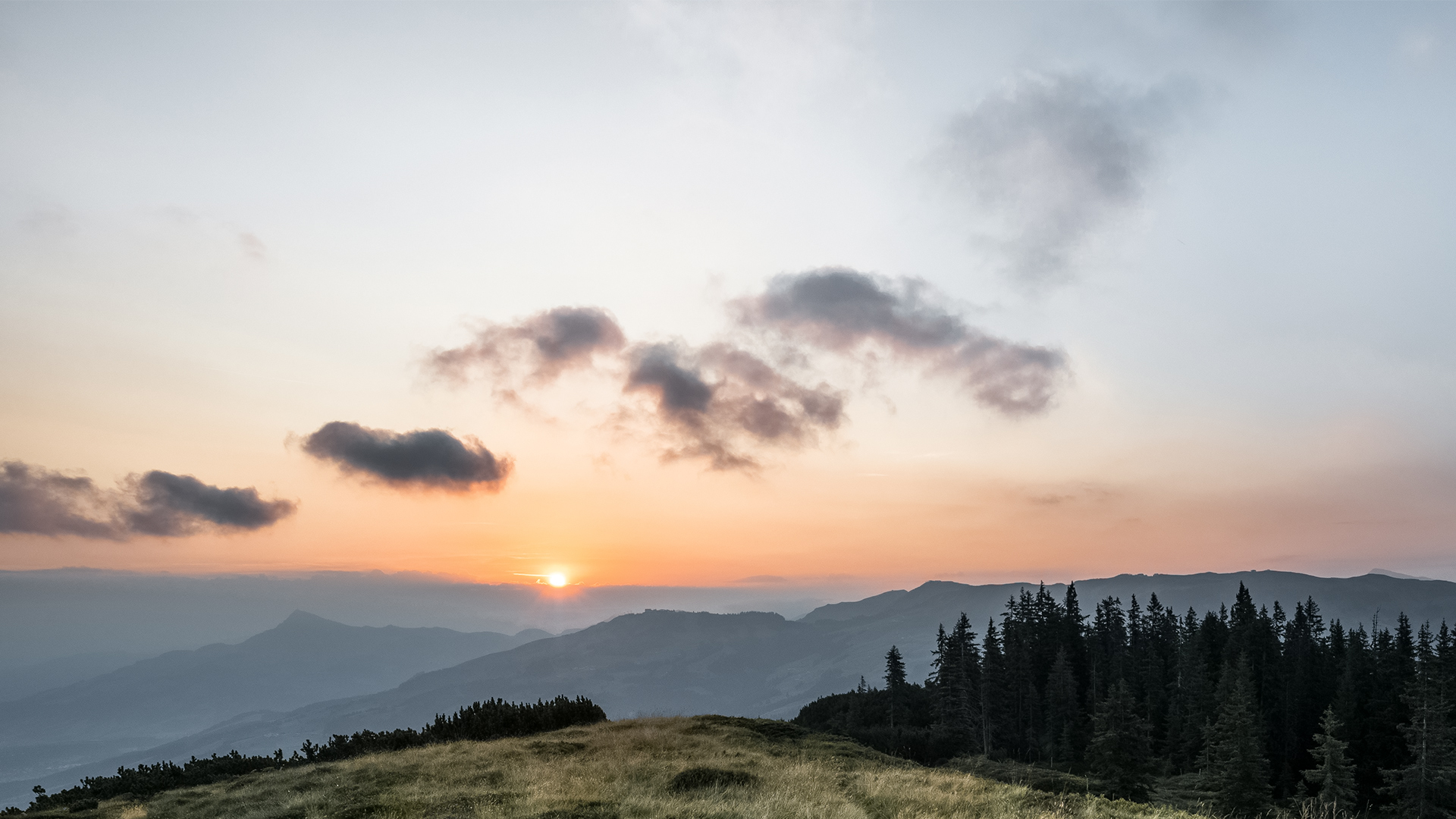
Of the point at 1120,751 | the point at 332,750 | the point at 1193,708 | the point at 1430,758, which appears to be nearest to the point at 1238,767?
the point at 1120,751

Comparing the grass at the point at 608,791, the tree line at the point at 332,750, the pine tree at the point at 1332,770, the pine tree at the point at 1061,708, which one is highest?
the grass at the point at 608,791

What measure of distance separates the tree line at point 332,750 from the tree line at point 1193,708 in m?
33.1

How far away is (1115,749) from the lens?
59094mm

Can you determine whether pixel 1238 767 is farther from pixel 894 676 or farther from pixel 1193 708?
pixel 894 676

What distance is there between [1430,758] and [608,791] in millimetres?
83112

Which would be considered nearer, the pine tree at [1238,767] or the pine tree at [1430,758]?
the pine tree at [1238,767]

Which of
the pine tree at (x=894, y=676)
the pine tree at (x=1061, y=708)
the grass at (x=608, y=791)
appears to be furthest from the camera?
the pine tree at (x=894, y=676)

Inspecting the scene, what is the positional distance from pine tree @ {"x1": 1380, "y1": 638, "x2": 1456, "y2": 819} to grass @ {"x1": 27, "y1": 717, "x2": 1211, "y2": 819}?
69.3m

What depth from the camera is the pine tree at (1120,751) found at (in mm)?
55938

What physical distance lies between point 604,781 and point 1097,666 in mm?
103866

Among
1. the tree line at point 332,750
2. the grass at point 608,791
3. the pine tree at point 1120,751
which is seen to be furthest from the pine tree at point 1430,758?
the tree line at point 332,750

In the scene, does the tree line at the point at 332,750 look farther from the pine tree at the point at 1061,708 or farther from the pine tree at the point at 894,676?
the pine tree at the point at 1061,708

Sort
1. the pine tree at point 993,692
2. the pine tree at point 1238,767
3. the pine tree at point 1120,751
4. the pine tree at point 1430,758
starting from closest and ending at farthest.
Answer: the pine tree at point 1238,767 < the pine tree at point 1120,751 < the pine tree at point 1430,758 < the pine tree at point 993,692

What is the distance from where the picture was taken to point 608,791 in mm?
18484
